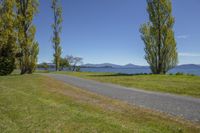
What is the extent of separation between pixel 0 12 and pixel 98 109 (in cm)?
2035

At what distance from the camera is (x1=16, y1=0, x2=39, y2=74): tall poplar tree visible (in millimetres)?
25469

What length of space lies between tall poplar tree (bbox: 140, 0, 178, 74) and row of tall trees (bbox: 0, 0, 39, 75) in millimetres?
15059

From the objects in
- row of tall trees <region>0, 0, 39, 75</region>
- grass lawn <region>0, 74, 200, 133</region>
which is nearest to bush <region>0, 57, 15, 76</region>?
row of tall trees <region>0, 0, 39, 75</region>

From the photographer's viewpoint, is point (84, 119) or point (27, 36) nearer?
point (84, 119)

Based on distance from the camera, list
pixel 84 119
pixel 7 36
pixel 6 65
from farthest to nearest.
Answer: pixel 6 65 → pixel 7 36 → pixel 84 119

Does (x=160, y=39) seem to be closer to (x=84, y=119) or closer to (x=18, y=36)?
(x=18, y=36)

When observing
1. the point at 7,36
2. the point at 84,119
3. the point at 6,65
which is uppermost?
the point at 7,36

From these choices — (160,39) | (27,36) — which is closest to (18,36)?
(27,36)

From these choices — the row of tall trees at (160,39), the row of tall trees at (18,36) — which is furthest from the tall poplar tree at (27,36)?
the row of tall trees at (160,39)

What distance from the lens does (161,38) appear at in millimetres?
28234

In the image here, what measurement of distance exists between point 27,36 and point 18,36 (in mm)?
1027

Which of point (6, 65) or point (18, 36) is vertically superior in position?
Answer: point (18, 36)

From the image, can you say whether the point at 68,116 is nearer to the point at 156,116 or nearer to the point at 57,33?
the point at 156,116

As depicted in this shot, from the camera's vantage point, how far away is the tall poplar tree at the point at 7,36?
23.7 metres
